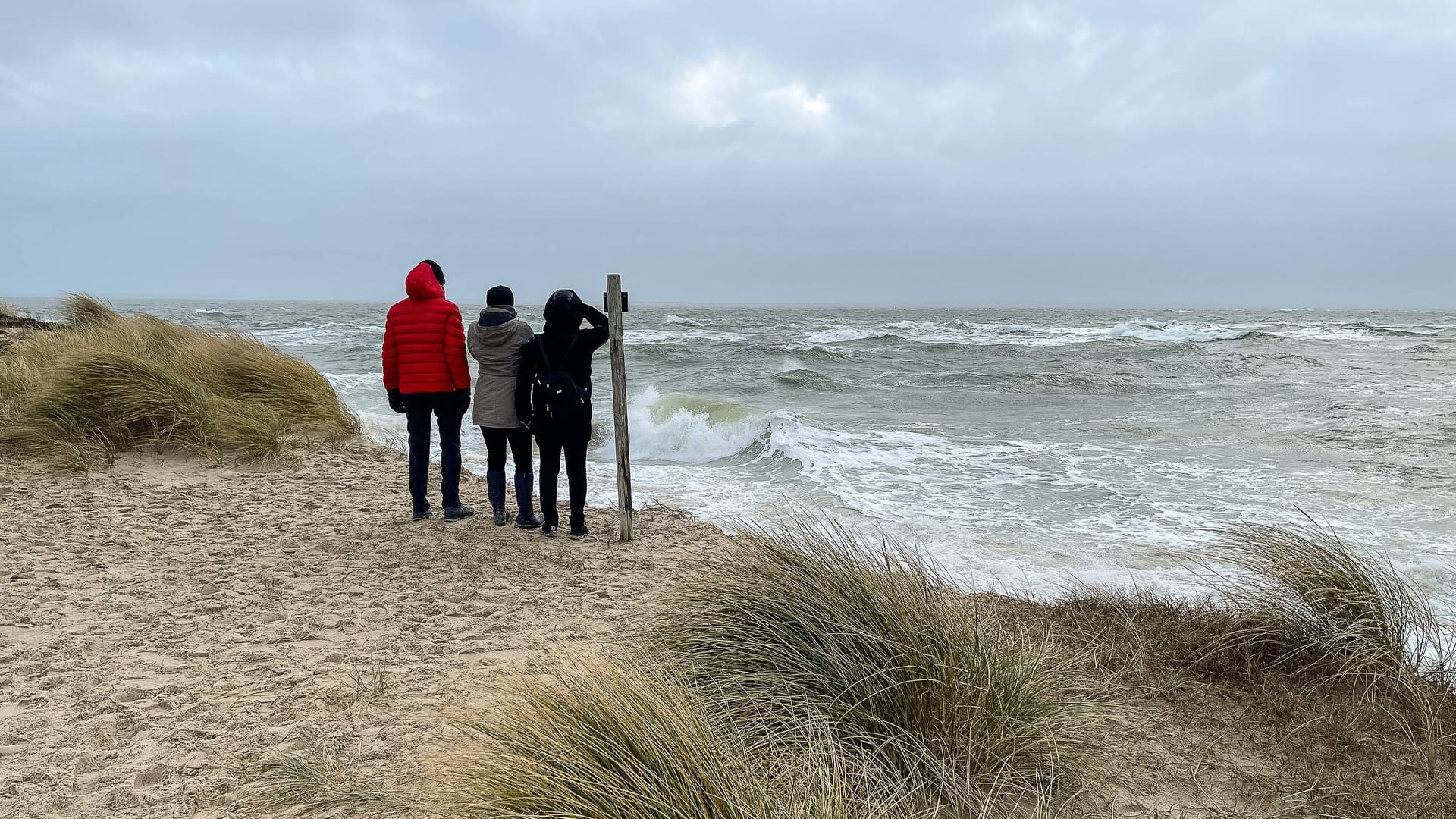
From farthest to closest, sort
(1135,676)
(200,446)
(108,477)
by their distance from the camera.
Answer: (200,446) < (108,477) < (1135,676)

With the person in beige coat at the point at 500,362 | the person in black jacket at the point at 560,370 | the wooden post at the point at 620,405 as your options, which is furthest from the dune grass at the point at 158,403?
the wooden post at the point at 620,405

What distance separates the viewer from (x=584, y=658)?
9.61 feet

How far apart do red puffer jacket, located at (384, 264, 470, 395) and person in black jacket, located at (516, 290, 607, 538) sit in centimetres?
47

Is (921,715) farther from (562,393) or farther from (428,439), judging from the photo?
(428,439)

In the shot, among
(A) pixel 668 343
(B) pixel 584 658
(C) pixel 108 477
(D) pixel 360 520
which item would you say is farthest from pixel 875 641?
(A) pixel 668 343

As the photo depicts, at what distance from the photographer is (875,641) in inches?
123

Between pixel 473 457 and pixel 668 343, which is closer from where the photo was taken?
pixel 473 457

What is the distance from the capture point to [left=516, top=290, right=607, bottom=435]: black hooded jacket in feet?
18.7

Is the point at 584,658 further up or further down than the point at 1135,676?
further up

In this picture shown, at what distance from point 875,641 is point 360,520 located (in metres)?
4.83

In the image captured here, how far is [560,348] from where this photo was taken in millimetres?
5750

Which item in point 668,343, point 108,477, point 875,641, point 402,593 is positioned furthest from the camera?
point 668,343

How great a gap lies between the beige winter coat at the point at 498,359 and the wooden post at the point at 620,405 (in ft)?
2.22

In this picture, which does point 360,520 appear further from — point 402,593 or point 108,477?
point 108,477
